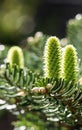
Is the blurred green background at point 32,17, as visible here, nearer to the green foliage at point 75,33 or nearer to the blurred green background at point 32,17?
the blurred green background at point 32,17

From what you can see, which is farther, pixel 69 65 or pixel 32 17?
pixel 32 17

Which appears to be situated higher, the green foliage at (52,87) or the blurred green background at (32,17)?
the blurred green background at (32,17)

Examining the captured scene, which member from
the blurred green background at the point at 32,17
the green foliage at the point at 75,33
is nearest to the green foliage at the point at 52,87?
the green foliage at the point at 75,33

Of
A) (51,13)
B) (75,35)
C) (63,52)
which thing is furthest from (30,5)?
(63,52)

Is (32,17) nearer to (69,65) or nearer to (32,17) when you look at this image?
(32,17)

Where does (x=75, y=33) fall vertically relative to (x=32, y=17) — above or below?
below

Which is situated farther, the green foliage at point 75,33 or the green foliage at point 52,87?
the green foliage at point 75,33

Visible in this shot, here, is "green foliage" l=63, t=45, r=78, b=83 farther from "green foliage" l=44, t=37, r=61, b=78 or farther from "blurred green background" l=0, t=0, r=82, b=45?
"blurred green background" l=0, t=0, r=82, b=45

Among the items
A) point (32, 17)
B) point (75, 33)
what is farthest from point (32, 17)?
point (75, 33)

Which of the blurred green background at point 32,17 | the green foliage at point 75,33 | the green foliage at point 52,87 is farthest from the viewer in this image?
the blurred green background at point 32,17
